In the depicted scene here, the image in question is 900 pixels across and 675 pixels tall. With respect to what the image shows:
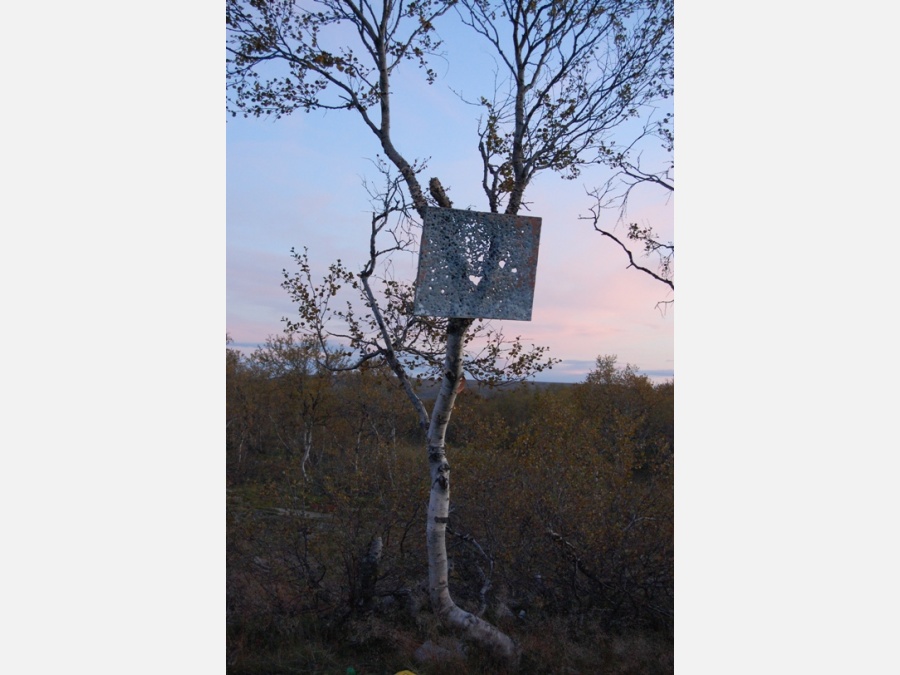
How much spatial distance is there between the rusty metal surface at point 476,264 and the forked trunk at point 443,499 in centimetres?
46

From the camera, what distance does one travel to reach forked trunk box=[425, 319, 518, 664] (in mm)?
2990

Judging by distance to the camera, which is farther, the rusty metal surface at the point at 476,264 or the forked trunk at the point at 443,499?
the forked trunk at the point at 443,499

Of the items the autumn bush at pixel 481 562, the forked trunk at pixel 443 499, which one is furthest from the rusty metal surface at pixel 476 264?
the autumn bush at pixel 481 562

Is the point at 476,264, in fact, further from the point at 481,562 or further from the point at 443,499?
the point at 481,562

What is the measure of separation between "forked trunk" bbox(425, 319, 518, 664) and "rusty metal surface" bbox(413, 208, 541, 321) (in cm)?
46

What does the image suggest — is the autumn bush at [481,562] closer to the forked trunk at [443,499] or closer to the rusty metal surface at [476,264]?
the forked trunk at [443,499]

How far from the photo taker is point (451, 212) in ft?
8.22

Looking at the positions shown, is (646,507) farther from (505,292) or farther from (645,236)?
(505,292)

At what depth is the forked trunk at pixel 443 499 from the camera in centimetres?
299

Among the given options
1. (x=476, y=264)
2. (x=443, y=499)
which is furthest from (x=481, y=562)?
(x=476, y=264)

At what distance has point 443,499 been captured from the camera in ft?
9.99

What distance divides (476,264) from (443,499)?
1.24 metres
